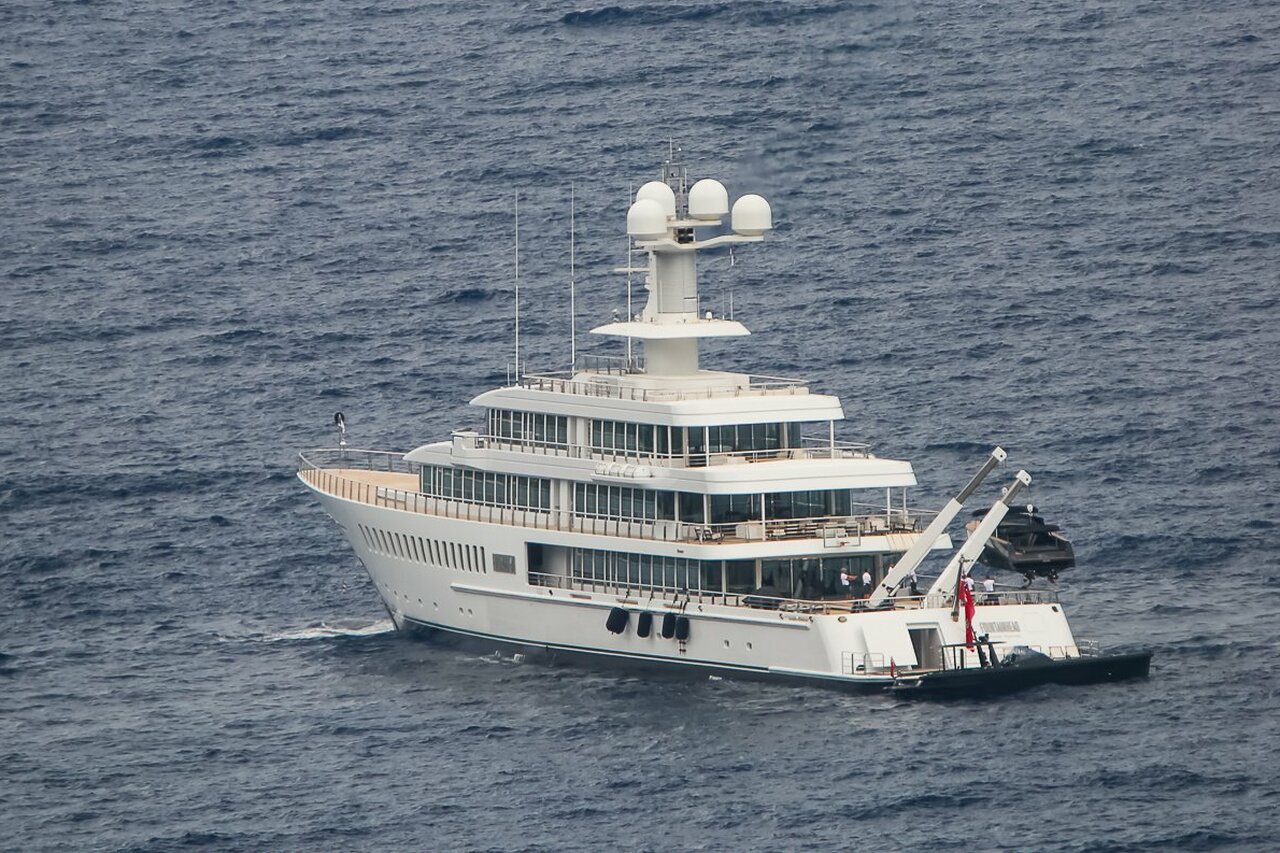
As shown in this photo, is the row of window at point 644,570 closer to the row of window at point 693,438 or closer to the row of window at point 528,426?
the row of window at point 693,438

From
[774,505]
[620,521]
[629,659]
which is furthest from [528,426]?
[774,505]

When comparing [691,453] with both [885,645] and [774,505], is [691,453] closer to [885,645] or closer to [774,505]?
[774,505]

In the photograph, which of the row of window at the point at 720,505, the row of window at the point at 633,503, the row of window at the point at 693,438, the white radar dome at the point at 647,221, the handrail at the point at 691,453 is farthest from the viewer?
the white radar dome at the point at 647,221

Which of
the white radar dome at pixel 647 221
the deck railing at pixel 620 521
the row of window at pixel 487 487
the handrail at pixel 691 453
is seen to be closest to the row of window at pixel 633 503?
the deck railing at pixel 620 521

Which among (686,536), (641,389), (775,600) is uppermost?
(641,389)

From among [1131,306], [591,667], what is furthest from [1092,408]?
[591,667]

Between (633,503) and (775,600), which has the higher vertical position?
(633,503)

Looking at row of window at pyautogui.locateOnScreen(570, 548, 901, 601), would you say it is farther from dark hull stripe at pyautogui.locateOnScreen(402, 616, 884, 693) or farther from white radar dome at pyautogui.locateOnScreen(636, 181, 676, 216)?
white radar dome at pyautogui.locateOnScreen(636, 181, 676, 216)
